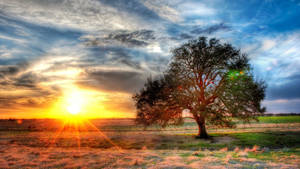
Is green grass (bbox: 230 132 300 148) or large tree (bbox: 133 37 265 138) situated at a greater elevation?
large tree (bbox: 133 37 265 138)

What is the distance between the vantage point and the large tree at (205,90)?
83.3 feet

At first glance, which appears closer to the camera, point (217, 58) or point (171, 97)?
point (217, 58)

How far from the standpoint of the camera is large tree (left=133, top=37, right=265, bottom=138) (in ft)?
83.3

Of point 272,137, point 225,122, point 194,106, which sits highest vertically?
point 194,106

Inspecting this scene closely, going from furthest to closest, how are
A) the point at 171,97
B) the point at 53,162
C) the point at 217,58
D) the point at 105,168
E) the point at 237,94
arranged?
the point at 171,97
the point at 217,58
the point at 237,94
the point at 53,162
the point at 105,168

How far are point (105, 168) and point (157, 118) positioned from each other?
1725 centimetres

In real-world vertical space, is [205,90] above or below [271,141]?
above

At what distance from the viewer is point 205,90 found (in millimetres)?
27094

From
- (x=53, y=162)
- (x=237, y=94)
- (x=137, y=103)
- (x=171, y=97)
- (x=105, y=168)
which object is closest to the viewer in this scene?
(x=105, y=168)

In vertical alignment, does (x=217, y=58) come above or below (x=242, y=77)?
above

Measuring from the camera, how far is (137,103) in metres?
30.2

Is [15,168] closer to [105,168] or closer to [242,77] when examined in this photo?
[105,168]

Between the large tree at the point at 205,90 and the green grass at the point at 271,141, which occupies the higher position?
the large tree at the point at 205,90

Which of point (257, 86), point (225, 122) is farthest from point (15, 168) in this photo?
point (257, 86)
